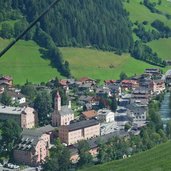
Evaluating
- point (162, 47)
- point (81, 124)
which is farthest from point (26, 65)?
point (81, 124)

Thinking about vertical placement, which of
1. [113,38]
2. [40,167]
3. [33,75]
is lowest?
[40,167]

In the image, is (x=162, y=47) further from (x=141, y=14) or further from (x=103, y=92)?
(x=103, y=92)

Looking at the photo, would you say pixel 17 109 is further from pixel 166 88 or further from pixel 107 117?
pixel 166 88

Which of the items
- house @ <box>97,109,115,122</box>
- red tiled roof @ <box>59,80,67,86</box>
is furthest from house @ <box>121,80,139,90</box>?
house @ <box>97,109,115,122</box>

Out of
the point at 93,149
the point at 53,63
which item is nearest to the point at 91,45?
the point at 53,63

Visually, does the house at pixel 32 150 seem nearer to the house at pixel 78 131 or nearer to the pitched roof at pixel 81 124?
the house at pixel 78 131

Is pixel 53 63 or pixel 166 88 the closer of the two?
pixel 166 88

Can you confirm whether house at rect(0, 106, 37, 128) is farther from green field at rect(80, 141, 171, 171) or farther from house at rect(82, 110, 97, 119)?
green field at rect(80, 141, 171, 171)
